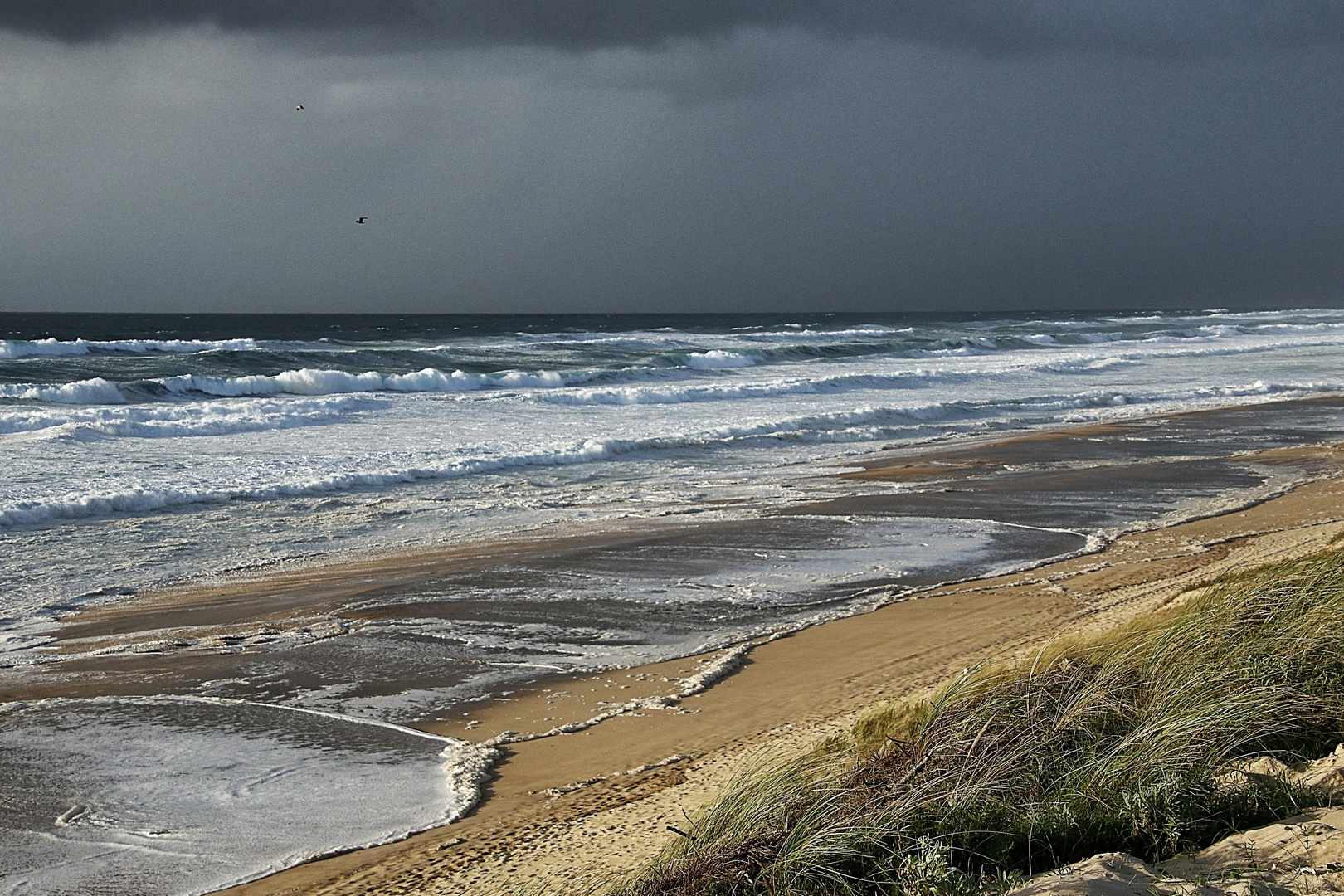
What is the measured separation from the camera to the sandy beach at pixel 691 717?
4.25m

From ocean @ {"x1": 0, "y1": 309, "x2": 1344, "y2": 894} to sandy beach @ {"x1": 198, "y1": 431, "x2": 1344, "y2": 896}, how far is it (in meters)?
0.24

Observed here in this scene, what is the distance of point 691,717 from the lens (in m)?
5.88

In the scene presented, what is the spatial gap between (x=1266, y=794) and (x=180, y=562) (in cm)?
882

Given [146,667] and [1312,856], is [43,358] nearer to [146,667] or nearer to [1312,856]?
[146,667]

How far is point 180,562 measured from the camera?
9711 mm

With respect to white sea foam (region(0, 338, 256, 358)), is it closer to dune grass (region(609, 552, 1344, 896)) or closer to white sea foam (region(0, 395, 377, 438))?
white sea foam (region(0, 395, 377, 438))

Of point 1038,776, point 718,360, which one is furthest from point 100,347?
point 1038,776

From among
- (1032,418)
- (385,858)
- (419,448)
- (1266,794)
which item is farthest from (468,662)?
(1032,418)

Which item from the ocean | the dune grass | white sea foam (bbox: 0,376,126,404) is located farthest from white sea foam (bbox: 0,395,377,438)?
the dune grass

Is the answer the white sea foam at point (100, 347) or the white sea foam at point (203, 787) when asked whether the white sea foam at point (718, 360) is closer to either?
the white sea foam at point (100, 347)

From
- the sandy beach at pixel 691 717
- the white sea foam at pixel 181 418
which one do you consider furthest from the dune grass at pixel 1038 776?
the white sea foam at pixel 181 418

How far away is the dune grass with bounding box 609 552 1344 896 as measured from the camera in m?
3.24

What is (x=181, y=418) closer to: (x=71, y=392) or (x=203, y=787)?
(x=71, y=392)

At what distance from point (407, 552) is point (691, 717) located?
16.4 feet
